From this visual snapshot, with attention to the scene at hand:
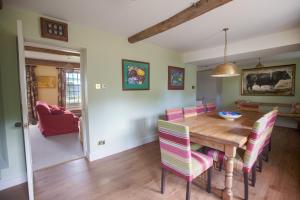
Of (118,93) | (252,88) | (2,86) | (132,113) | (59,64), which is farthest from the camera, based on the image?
(59,64)

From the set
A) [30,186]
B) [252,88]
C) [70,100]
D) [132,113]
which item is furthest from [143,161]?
[70,100]

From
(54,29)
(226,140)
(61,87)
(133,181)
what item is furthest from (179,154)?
(61,87)

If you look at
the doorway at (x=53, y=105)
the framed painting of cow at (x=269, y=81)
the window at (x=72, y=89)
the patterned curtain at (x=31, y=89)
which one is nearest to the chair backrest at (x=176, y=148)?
the doorway at (x=53, y=105)

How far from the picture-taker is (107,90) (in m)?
2.75

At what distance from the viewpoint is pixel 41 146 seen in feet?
10.6

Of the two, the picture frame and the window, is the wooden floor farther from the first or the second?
the window

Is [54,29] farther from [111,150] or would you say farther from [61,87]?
[61,87]

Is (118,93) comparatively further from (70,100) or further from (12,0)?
(70,100)

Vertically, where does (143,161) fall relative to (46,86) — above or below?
below

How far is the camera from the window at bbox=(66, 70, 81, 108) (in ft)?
21.4

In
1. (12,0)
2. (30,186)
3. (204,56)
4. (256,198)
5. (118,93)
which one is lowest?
(256,198)

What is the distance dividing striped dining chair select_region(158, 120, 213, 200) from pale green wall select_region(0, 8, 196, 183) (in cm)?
145

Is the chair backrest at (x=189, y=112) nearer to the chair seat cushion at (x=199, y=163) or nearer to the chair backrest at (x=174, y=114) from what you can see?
the chair backrest at (x=174, y=114)

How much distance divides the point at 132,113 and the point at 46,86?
479 cm
